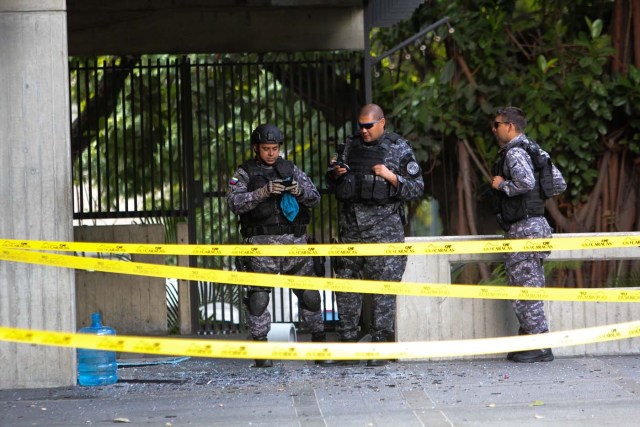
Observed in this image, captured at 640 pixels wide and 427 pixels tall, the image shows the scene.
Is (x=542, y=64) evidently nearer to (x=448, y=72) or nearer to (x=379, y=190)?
(x=448, y=72)

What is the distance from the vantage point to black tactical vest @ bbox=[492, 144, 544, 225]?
823 centimetres

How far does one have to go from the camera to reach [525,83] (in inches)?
489

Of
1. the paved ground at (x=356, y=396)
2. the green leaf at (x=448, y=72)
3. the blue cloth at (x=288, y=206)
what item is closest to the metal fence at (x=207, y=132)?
the blue cloth at (x=288, y=206)

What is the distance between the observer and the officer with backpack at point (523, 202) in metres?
8.16

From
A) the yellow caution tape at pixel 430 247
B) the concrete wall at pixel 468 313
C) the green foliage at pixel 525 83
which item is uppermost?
the green foliage at pixel 525 83

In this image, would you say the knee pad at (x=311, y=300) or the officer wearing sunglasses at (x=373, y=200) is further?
the knee pad at (x=311, y=300)

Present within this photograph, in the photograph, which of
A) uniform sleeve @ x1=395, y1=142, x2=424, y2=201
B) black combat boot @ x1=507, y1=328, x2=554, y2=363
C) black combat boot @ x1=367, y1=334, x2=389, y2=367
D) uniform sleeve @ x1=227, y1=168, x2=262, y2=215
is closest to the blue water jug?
uniform sleeve @ x1=227, y1=168, x2=262, y2=215

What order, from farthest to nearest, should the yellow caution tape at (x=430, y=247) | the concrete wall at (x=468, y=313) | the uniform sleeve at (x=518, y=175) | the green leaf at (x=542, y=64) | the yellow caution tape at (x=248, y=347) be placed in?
the green leaf at (x=542, y=64), the concrete wall at (x=468, y=313), the uniform sleeve at (x=518, y=175), the yellow caution tape at (x=430, y=247), the yellow caution tape at (x=248, y=347)

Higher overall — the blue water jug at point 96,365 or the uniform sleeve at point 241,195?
the uniform sleeve at point 241,195

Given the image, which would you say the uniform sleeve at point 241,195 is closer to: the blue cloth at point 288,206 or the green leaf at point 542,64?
the blue cloth at point 288,206

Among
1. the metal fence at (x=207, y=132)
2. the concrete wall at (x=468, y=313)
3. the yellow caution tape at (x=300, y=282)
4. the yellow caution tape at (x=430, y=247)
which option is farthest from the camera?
the metal fence at (x=207, y=132)

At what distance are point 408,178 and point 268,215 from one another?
43.6 inches

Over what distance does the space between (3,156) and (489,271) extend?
5701mm

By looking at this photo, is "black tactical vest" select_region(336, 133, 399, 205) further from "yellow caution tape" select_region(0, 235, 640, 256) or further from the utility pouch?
"yellow caution tape" select_region(0, 235, 640, 256)
